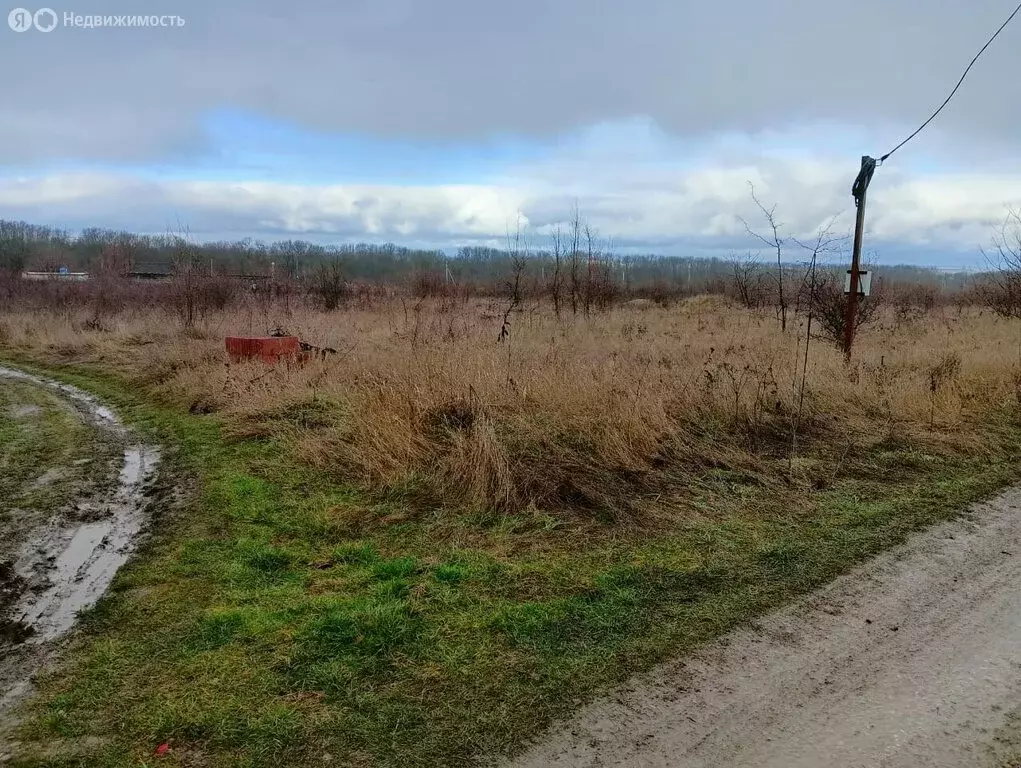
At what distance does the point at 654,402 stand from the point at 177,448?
5163 mm

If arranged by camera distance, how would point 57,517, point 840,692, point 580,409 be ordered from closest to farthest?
1. point 840,692
2. point 57,517
3. point 580,409

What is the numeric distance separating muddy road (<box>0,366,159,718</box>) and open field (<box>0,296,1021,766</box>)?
0.26m

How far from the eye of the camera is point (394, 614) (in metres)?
3.39

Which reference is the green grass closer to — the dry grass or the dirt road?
the dirt road

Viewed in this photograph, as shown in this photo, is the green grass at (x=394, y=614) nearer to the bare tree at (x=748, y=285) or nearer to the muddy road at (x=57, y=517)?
the muddy road at (x=57, y=517)

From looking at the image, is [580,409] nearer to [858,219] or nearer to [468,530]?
[468,530]

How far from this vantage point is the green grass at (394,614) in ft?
8.32

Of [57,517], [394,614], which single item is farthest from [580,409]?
[57,517]

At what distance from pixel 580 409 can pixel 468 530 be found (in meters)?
2.28

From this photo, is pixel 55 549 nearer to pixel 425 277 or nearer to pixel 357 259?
pixel 425 277

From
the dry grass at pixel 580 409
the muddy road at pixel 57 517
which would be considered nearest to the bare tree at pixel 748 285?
the dry grass at pixel 580 409

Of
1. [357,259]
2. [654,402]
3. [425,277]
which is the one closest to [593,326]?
[654,402]

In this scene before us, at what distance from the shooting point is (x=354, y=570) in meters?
4.03

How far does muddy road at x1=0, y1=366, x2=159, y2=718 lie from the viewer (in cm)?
345
